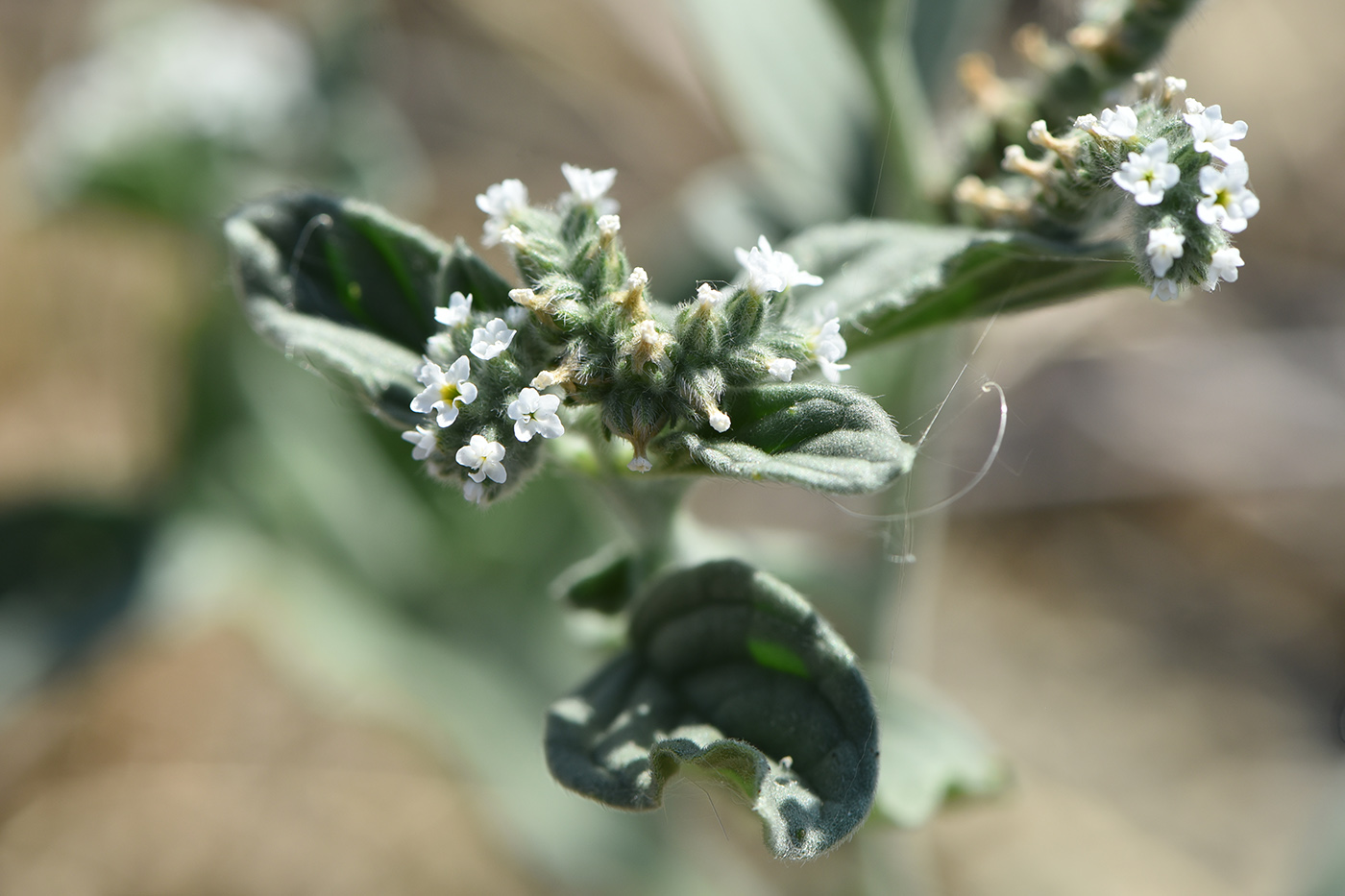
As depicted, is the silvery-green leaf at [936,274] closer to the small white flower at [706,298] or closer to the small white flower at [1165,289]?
the small white flower at [1165,289]

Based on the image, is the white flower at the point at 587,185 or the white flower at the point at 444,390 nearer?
the white flower at the point at 444,390

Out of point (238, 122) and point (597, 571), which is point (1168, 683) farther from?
point (238, 122)

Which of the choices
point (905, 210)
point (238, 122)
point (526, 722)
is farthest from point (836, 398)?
point (238, 122)

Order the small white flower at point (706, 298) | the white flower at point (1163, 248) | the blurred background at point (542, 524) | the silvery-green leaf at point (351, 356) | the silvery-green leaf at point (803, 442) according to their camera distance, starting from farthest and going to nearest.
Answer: the blurred background at point (542, 524), the silvery-green leaf at point (351, 356), the small white flower at point (706, 298), the white flower at point (1163, 248), the silvery-green leaf at point (803, 442)

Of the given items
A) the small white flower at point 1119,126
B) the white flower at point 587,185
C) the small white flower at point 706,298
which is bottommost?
the small white flower at point 706,298

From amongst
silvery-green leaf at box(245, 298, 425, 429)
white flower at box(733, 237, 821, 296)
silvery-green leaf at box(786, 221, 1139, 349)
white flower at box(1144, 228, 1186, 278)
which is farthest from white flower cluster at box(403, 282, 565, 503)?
white flower at box(1144, 228, 1186, 278)

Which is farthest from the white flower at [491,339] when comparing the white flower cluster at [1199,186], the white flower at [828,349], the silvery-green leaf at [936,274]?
the white flower cluster at [1199,186]


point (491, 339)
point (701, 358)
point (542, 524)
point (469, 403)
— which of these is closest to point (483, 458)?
point (469, 403)
